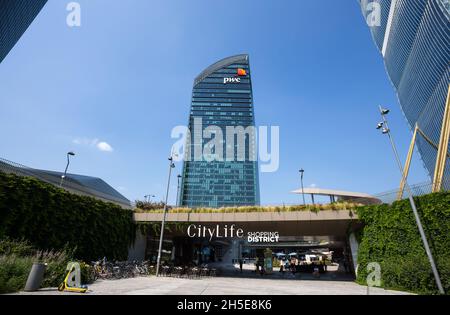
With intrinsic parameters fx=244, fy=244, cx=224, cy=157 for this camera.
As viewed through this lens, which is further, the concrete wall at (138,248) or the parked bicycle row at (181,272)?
the concrete wall at (138,248)

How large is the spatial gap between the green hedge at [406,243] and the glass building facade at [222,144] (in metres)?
121

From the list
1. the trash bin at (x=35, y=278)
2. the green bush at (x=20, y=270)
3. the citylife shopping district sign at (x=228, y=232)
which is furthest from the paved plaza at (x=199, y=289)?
the citylife shopping district sign at (x=228, y=232)

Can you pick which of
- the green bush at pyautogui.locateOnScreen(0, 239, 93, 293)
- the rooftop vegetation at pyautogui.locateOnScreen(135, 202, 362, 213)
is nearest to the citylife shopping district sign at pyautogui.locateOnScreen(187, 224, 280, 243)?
the rooftop vegetation at pyautogui.locateOnScreen(135, 202, 362, 213)

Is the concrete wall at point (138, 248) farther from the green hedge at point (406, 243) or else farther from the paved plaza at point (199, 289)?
the green hedge at point (406, 243)

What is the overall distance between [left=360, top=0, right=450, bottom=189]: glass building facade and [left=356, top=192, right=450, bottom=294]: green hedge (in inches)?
1536

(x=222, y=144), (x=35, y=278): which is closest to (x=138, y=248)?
(x=35, y=278)

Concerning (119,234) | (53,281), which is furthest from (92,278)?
(119,234)

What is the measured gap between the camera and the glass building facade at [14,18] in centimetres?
4615

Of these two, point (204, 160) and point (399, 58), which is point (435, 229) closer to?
point (399, 58)

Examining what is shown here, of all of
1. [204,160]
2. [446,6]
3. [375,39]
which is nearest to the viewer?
[446,6]

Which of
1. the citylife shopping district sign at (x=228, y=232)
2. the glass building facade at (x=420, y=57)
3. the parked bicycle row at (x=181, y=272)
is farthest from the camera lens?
the glass building facade at (x=420, y=57)

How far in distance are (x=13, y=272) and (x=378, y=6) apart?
3377 inches
